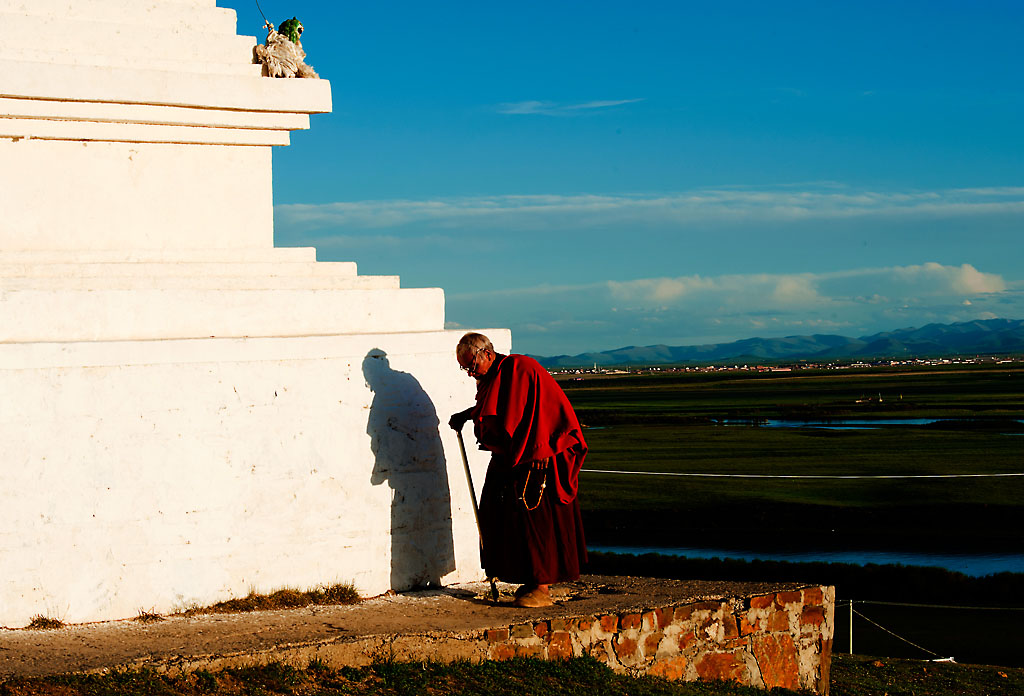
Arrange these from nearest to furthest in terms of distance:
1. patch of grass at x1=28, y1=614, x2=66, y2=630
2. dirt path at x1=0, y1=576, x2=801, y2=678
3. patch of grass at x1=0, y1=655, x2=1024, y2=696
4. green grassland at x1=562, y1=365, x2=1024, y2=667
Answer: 1. patch of grass at x1=0, y1=655, x2=1024, y2=696
2. dirt path at x1=0, y1=576, x2=801, y2=678
3. patch of grass at x1=28, y1=614, x2=66, y2=630
4. green grassland at x1=562, y1=365, x2=1024, y2=667

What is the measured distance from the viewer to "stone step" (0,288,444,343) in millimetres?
5336

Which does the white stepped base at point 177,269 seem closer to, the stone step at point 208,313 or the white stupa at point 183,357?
the white stupa at point 183,357

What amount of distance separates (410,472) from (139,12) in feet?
10.9

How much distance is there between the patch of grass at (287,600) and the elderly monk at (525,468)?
2.69 ft

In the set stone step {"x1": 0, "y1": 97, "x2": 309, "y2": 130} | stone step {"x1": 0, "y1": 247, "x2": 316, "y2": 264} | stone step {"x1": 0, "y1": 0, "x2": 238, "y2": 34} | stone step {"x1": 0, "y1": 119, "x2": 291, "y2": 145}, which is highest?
stone step {"x1": 0, "y1": 0, "x2": 238, "y2": 34}

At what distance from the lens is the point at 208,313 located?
580 centimetres

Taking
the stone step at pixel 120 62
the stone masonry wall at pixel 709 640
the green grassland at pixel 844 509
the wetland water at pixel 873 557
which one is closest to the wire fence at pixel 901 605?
the green grassland at pixel 844 509

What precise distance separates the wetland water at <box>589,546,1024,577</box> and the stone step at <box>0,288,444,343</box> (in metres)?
7.94

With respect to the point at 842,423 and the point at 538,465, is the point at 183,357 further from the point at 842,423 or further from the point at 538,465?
the point at 842,423

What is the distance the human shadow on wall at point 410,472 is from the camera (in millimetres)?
6109

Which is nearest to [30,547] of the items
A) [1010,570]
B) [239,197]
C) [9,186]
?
[9,186]

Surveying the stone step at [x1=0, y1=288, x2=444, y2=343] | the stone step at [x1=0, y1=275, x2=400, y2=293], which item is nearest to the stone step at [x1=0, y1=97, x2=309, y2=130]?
the stone step at [x1=0, y1=275, x2=400, y2=293]

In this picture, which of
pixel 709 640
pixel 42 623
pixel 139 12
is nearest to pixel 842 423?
pixel 709 640

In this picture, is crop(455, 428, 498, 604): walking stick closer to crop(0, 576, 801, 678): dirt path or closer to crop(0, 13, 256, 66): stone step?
crop(0, 576, 801, 678): dirt path
